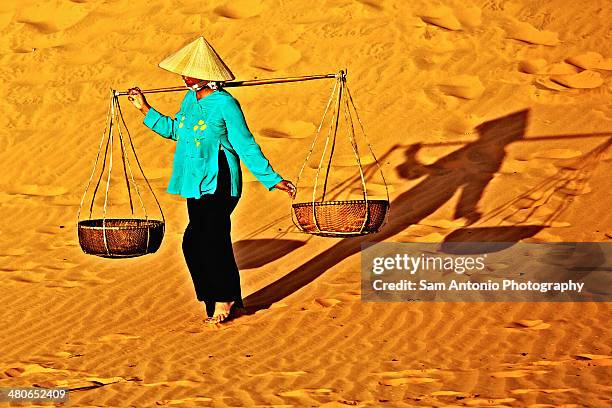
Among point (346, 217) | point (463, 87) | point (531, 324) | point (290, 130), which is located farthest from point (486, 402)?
point (463, 87)

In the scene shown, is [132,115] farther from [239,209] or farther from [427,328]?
[427,328]

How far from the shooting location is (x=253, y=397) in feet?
22.1

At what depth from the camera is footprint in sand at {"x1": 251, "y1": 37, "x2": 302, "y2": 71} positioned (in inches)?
535

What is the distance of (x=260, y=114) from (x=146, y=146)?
1.23 metres

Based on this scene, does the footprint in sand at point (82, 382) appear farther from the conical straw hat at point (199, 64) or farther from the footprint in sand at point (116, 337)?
the conical straw hat at point (199, 64)

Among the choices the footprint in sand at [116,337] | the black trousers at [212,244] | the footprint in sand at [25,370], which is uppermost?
the black trousers at [212,244]

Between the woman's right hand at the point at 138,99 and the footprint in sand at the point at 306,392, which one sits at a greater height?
the woman's right hand at the point at 138,99

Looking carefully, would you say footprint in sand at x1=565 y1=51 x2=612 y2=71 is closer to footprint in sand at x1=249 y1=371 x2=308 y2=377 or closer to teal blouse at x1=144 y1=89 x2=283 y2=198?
teal blouse at x1=144 y1=89 x2=283 y2=198

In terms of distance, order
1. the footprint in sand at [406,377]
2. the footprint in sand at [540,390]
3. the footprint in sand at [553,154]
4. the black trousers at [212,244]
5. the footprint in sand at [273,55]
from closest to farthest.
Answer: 1. the footprint in sand at [540,390]
2. the footprint in sand at [406,377]
3. the black trousers at [212,244]
4. the footprint in sand at [553,154]
5. the footprint in sand at [273,55]

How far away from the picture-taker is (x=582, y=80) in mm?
12930

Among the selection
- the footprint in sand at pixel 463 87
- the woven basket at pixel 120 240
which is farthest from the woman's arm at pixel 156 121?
the footprint in sand at pixel 463 87

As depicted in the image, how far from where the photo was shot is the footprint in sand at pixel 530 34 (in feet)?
44.9

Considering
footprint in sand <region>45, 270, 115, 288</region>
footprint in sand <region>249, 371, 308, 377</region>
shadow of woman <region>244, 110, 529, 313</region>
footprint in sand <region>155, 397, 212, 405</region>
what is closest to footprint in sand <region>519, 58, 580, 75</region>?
shadow of woman <region>244, 110, 529, 313</region>

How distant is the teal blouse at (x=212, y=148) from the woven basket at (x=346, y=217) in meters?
0.36
